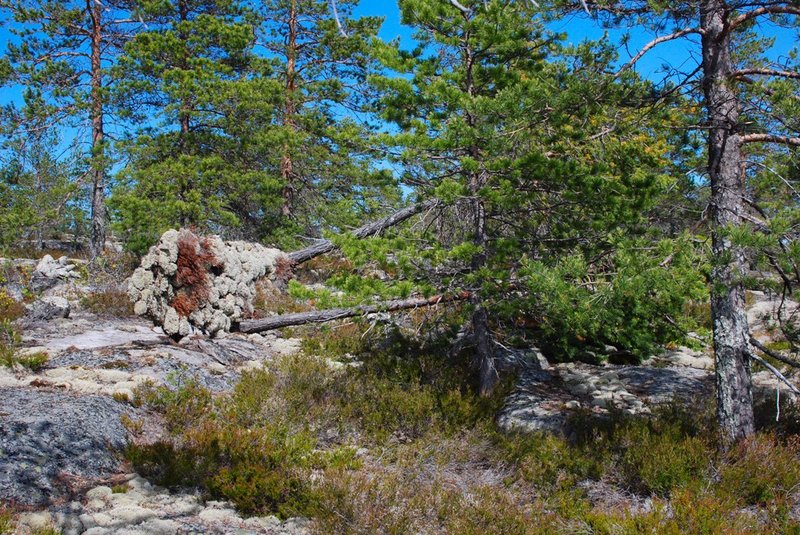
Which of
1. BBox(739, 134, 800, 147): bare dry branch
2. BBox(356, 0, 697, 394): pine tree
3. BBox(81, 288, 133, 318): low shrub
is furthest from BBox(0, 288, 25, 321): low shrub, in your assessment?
BBox(739, 134, 800, 147): bare dry branch

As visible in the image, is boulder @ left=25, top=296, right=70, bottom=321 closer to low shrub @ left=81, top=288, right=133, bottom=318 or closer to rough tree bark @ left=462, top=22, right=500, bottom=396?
low shrub @ left=81, top=288, right=133, bottom=318

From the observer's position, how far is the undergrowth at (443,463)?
16.5ft

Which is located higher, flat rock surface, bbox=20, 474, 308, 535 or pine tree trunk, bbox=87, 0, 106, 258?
pine tree trunk, bbox=87, 0, 106, 258

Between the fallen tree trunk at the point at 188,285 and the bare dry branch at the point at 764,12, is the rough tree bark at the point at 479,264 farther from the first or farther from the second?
the bare dry branch at the point at 764,12

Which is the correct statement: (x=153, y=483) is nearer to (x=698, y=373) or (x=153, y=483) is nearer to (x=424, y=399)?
(x=424, y=399)

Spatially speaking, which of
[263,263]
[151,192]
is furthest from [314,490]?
[151,192]

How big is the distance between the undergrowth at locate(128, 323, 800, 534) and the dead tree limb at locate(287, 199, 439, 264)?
2708mm

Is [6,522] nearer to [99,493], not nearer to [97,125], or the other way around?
[99,493]

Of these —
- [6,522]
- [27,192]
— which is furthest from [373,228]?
[27,192]

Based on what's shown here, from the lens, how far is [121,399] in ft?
21.4

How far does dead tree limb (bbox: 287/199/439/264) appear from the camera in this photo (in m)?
9.03

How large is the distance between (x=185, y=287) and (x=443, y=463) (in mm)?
5513

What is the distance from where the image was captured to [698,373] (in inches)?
377

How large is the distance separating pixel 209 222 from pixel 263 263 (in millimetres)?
3314
